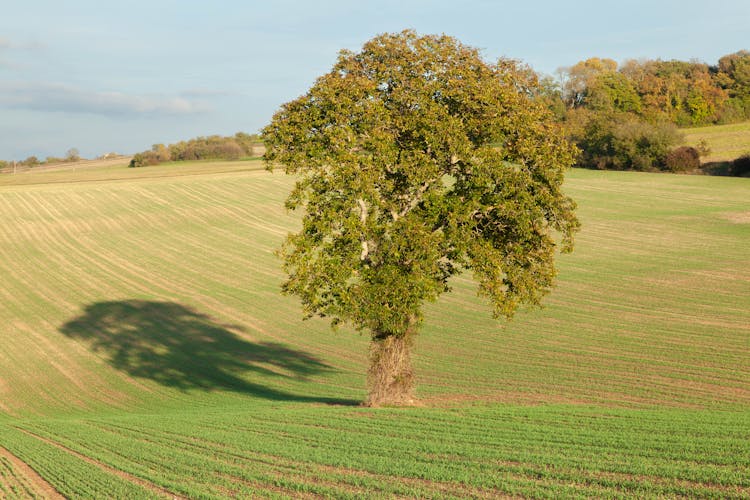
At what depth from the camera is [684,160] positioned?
3644 inches

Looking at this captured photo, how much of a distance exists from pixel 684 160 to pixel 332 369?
7393 cm

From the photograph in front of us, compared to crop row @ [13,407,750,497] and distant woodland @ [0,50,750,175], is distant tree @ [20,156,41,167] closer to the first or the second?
distant woodland @ [0,50,750,175]

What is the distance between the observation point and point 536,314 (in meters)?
40.7

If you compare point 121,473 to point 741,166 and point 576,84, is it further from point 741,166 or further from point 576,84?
point 576,84

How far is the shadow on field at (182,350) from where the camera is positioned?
3341 cm

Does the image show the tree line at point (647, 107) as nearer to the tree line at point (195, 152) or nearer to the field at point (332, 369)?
the field at point (332, 369)

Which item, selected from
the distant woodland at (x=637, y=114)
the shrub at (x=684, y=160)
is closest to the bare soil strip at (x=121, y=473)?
the distant woodland at (x=637, y=114)

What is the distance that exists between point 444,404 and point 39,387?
755 inches

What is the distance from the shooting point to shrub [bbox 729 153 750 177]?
8700cm

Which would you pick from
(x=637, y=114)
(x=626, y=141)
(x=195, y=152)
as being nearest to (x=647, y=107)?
(x=637, y=114)

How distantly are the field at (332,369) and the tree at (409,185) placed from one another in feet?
12.1

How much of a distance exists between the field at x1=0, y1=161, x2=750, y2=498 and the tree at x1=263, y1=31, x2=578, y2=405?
3681 mm

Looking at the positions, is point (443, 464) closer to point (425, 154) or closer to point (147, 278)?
point (425, 154)

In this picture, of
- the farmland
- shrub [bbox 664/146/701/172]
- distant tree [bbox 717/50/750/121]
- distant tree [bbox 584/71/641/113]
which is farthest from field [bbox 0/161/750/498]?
distant tree [bbox 717/50/750/121]
